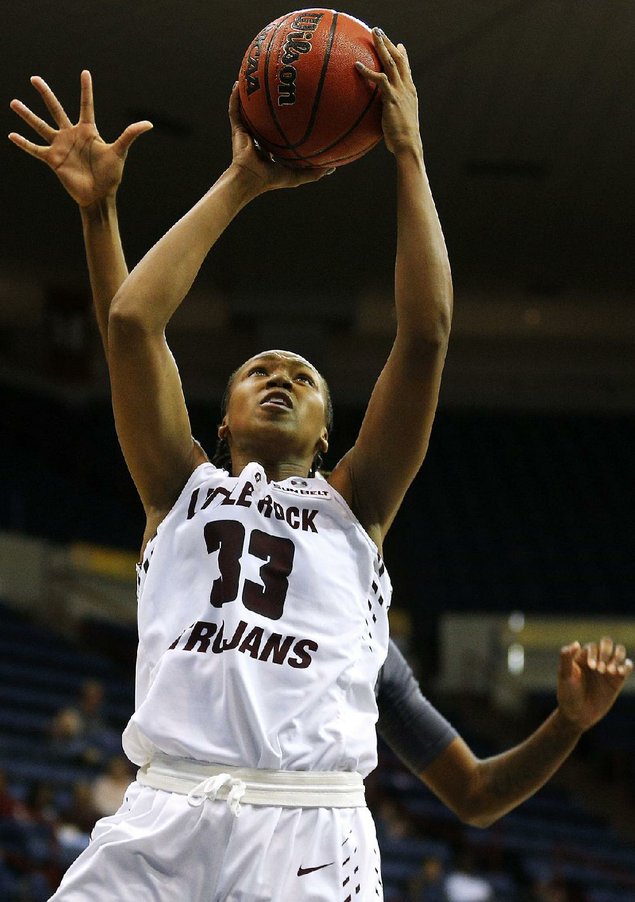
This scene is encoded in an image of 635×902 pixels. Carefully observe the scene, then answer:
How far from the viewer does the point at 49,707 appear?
12.0 metres

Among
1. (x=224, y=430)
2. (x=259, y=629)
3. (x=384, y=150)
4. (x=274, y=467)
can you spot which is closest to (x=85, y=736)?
(x=384, y=150)

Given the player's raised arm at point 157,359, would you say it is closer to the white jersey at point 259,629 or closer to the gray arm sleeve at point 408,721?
the white jersey at point 259,629

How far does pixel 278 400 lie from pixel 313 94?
0.65m

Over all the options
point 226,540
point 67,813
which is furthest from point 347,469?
point 67,813

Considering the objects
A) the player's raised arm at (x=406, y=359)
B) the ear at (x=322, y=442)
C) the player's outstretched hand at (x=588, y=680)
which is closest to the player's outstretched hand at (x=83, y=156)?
the player's raised arm at (x=406, y=359)

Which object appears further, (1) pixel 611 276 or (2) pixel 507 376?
(2) pixel 507 376

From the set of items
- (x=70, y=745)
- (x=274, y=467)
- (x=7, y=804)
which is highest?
(x=274, y=467)

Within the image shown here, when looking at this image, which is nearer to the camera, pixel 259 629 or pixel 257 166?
pixel 259 629

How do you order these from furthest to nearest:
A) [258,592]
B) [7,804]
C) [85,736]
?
[85,736] < [7,804] < [258,592]

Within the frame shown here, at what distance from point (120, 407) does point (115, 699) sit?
34.8 ft

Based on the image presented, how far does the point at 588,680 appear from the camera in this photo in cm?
293

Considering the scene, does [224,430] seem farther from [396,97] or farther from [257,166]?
[396,97]

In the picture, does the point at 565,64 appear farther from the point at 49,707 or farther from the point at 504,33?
the point at 49,707

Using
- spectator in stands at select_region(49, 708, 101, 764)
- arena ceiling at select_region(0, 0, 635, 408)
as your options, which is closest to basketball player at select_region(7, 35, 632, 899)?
arena ceiling at select_region(0, 0, 635, 408)
